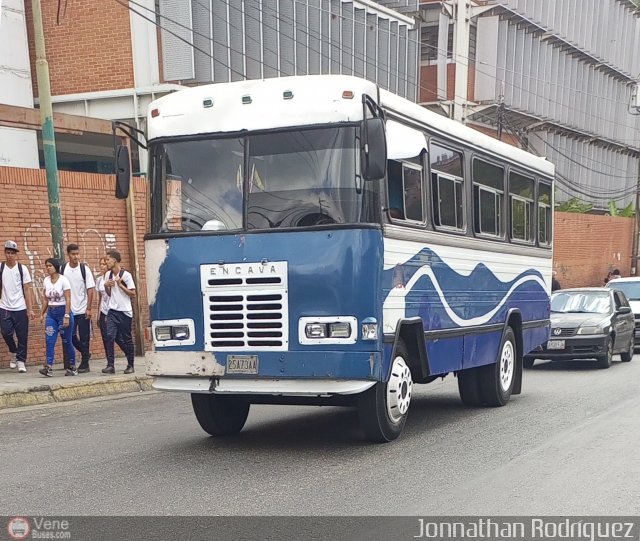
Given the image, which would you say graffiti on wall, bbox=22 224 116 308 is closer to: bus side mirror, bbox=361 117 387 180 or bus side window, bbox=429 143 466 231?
bus side window, bbox=429 143 466 231

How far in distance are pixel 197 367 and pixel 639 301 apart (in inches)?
607

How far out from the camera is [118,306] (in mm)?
13148

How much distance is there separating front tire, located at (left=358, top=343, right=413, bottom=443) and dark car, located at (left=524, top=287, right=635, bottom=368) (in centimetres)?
694

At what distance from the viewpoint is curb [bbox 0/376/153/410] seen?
11.0m

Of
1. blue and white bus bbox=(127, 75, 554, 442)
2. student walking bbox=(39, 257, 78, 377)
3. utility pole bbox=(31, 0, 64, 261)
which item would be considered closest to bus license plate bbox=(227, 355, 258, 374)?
blue and white bus bbox=(127, 75, 554, 442)

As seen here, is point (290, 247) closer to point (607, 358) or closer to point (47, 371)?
point (47, 371)

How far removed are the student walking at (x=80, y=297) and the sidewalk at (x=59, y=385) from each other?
44cm

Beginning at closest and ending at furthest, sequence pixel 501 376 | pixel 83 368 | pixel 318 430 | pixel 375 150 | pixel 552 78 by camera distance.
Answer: pixel 375 150
pixel 318 430
pixel 501 376
pixel 83 368
pixel 552 78

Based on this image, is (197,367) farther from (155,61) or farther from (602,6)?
(602,6)

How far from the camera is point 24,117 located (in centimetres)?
1407

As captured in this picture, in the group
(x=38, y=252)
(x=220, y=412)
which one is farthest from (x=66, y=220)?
(x=220, y=412)

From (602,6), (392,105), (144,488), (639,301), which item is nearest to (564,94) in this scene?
(602,6)

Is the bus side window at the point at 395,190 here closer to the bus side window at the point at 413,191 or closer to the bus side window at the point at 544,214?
the bus side window at the point at 413,191

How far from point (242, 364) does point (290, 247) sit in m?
1.12
